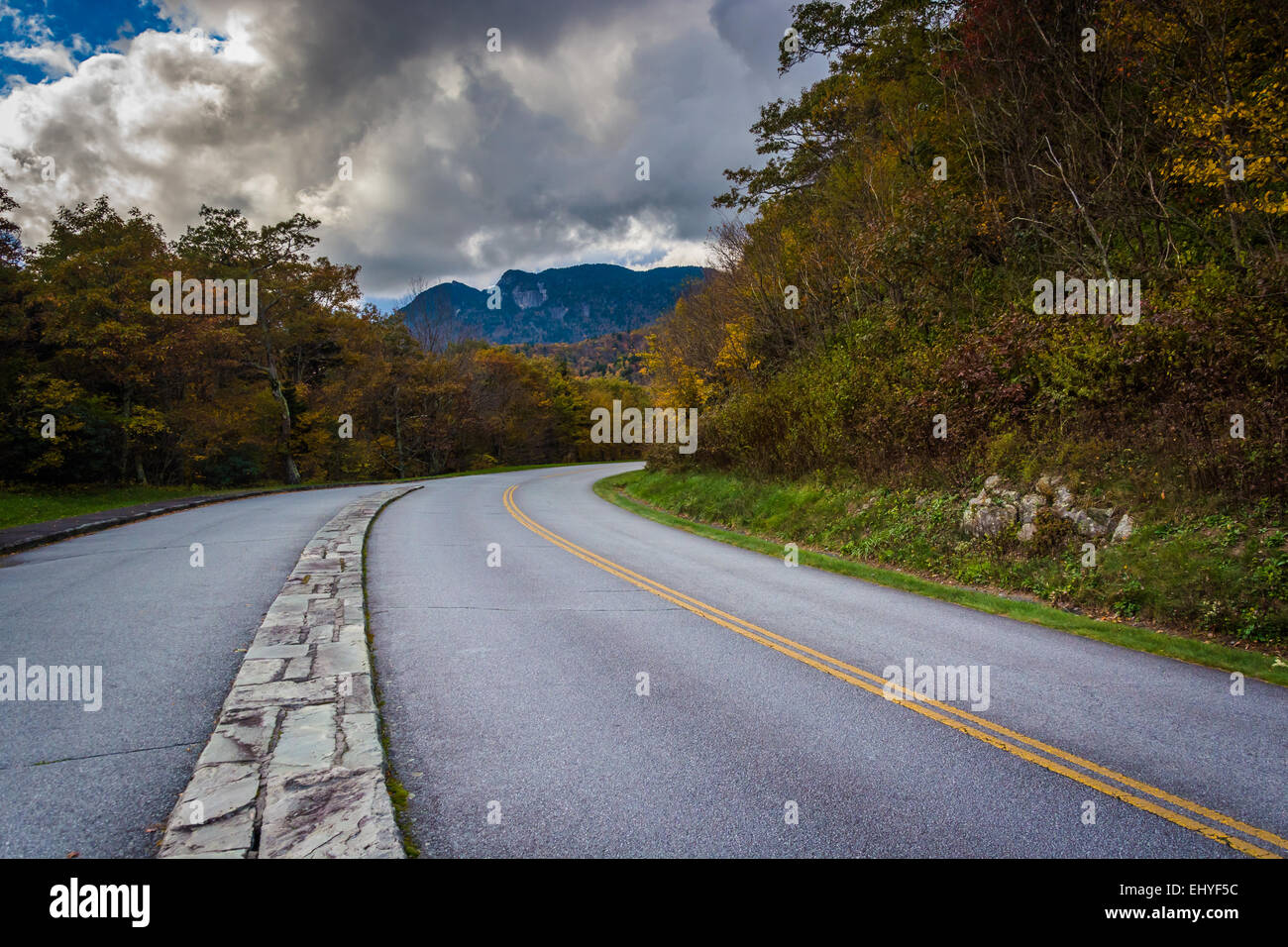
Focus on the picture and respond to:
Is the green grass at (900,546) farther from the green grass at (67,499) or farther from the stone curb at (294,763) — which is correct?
the green grass at (67,499)

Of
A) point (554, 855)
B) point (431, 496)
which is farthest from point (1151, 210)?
point (431, 496)

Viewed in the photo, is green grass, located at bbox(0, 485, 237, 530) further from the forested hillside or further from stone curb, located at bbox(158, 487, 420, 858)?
the forested hillside

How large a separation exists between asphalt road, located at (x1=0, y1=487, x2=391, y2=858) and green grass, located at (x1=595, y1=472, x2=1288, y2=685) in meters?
8.03

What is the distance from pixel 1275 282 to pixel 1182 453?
209 centimetres

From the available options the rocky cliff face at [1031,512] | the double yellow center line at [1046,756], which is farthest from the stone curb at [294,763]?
the rocky cliff face at [1031,512]

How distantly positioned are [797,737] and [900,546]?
750 centimetres

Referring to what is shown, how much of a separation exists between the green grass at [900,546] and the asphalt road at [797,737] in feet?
1.40

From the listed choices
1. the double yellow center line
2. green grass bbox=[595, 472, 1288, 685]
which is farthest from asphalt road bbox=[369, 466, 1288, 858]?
green grass bbox=[595, 472, 1288, 685]

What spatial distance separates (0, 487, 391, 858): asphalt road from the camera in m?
3.01

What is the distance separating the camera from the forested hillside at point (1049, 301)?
23.3ft

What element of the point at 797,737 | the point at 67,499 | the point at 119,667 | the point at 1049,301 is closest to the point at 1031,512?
the point at 1049,301

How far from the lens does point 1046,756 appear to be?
3771 millimetres

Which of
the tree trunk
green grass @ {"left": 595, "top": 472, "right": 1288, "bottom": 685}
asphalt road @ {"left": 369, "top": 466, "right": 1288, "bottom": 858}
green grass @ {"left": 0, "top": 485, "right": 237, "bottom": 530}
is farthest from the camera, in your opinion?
the tree trunk

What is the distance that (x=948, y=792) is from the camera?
334cm
